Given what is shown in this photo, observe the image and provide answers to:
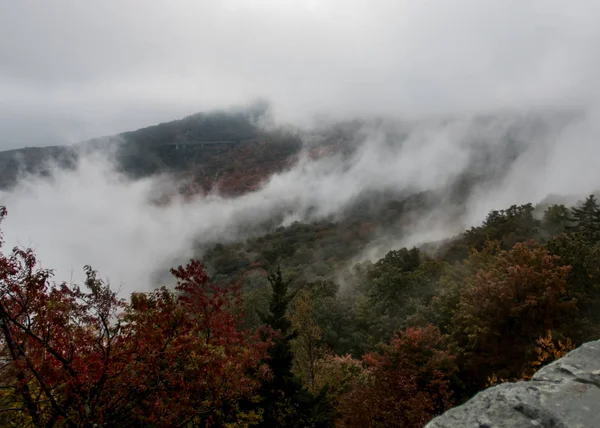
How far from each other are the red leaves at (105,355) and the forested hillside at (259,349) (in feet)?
0.12

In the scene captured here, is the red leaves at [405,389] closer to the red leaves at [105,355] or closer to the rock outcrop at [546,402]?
Result: the red leaves at [105,355]

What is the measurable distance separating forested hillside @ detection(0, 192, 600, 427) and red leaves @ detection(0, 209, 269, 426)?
0.12 feet

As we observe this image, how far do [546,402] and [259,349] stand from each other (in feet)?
36.4

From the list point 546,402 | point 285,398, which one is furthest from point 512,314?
point 546,402

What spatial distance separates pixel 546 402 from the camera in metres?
5.65

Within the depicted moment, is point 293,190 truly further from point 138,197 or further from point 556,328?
point 556,328

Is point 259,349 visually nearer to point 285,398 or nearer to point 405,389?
point 285,398

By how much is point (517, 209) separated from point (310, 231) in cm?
8113

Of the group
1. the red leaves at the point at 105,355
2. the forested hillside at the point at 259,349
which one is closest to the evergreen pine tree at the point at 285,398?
the forested hillside at the point at 259,349

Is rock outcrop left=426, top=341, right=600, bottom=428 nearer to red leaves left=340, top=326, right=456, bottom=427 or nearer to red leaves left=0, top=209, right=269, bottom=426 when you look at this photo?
red leaves left=0, top=209, right=269, bottom=426

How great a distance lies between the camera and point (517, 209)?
59.5 meters

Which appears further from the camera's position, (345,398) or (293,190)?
(293,190)

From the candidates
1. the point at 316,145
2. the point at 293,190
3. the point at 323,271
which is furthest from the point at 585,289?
the point at 316,145

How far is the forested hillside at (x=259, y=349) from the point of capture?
343 inches
